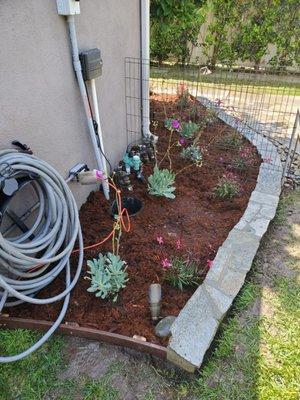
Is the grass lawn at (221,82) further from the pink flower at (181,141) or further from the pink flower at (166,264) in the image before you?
the pink flower at (166,264)

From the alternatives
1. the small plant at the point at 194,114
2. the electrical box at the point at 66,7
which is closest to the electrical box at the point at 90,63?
the electrical box at the point at 66,7

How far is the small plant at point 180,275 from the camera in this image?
2.23m

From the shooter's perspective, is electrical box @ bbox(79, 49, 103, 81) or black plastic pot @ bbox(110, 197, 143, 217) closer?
electrical box @ bbox(79, 49, 103, 81)

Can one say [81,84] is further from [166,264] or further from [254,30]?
[254,30]

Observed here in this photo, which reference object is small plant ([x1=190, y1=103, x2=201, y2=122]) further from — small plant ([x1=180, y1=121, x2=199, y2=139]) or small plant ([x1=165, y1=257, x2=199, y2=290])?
small plant ([x1=165, y1=257, x2=199, y2=290])

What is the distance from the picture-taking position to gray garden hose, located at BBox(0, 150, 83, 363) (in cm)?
179

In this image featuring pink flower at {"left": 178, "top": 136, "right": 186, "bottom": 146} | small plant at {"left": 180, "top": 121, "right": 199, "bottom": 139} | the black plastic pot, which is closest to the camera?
the black plastic pot

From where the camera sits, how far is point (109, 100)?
10.4 ft

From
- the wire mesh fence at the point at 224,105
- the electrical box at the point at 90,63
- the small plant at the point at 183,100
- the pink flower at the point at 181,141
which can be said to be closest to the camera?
the electrical box at the point at 90,63

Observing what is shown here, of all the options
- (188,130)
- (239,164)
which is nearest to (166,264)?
(239,164)

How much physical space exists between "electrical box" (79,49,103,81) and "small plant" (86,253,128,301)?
1378mm

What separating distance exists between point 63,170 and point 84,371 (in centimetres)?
144

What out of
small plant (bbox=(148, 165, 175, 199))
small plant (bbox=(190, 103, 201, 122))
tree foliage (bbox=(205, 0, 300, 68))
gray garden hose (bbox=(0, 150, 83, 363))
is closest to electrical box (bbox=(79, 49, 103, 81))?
gray garden hose (bbox=(0, 150, 83, 363))

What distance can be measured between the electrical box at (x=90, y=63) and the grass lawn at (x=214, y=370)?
1.86 metres
